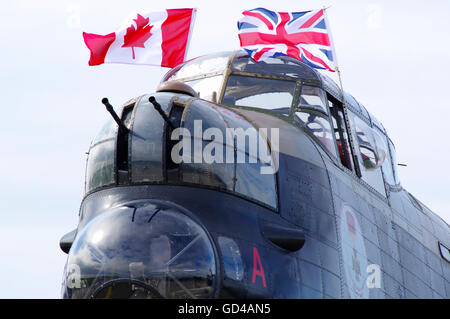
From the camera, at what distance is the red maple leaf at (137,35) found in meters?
14.2

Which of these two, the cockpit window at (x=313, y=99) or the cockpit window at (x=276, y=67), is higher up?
the cockpit window at (x=276, y=67)

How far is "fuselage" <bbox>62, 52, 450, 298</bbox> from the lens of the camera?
7.68m

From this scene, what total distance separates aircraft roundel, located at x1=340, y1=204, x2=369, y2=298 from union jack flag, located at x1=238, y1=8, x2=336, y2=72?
11.5 feet

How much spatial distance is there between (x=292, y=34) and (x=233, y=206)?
226 inches

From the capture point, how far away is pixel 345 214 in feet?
32.5

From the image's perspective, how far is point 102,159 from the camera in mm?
8727

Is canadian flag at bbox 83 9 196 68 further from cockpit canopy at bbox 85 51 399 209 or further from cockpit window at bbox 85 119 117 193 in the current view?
cockpit window at bbox 85 119 117 193

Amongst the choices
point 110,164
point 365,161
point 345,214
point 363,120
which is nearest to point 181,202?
point 110,164

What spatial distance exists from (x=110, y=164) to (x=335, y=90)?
4.78 meters

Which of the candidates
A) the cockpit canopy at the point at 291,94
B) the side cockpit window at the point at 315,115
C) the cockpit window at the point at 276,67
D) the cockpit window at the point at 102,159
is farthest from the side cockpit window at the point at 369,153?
the cockpit window at the point at 102,159

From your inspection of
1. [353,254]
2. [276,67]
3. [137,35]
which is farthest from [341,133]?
[137,35]

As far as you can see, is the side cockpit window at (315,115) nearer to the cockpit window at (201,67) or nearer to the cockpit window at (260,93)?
the cockpit window at (260,93)

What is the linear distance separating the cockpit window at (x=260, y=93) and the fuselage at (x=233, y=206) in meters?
0.02

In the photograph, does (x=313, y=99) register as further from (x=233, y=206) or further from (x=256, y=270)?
(x=256, y=270)
